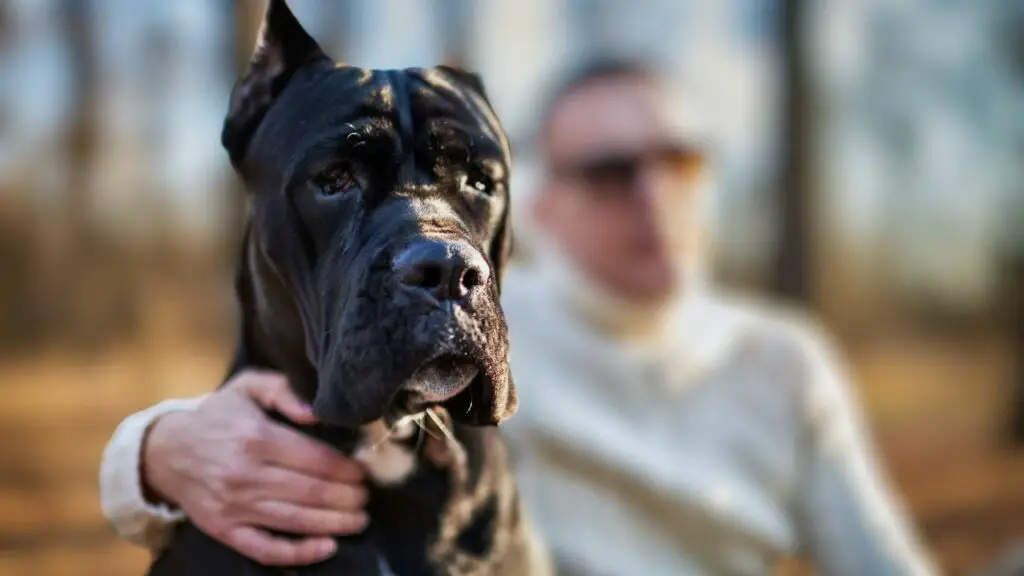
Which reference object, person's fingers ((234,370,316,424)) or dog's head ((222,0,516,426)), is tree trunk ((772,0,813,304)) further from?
person's fingers ((234,370,316,424))

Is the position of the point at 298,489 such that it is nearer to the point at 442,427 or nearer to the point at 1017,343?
the point at 442,427

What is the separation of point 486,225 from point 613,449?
1.02 meters

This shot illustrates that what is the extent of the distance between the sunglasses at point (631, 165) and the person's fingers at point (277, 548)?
4.11 ft

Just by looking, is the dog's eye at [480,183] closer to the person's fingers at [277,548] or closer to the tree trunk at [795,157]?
the person's fingers at [277,548]

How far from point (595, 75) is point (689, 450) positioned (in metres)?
0.95

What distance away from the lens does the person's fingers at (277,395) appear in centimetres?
112

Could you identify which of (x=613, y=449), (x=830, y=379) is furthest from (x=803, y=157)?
(x=613, y=449)

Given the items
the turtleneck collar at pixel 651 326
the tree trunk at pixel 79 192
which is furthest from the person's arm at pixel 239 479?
the tree trunk at pixel 79 192

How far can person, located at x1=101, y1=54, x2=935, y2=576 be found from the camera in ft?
6.48

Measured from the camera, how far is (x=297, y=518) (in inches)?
42.7

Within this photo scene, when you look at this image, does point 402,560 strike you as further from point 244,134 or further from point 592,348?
point 592,348

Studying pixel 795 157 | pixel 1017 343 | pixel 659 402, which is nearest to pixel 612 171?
pixel 659 402

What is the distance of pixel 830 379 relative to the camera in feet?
7.09

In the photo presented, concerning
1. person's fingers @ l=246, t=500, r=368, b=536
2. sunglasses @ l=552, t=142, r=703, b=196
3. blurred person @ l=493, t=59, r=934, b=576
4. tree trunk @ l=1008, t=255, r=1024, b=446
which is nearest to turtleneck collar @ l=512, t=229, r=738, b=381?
blurred person @ l=493, t=59, r=934, b=576
